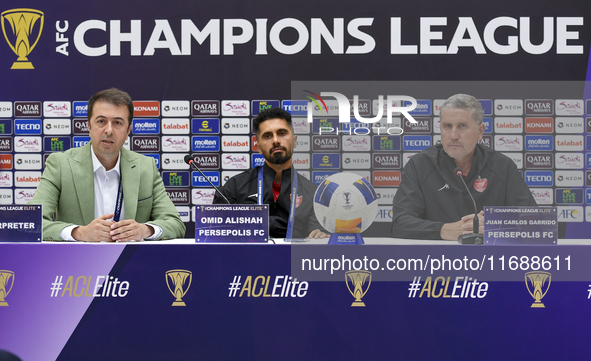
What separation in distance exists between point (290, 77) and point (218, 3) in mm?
753

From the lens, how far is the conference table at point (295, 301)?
66.4 inches

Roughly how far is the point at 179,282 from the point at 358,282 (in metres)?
0.72

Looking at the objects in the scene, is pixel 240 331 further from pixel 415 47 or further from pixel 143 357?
pixel 415 47

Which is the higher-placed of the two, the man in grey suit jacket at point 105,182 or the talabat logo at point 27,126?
the talabat logo at point 27,126

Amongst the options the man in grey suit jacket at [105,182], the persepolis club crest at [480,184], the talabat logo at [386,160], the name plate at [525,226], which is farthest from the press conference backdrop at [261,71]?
the name plate at [525,226]

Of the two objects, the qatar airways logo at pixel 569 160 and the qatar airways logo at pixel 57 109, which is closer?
the qatar airways logo at pixel 569 160

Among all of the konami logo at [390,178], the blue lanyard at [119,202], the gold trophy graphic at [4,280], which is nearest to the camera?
the gold trophy graphic at [4,280]

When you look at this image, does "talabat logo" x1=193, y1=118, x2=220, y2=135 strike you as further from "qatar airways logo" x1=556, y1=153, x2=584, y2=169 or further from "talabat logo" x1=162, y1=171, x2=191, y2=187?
"qatar airways logo" x1=556, y1=153, x2=584, y2=169

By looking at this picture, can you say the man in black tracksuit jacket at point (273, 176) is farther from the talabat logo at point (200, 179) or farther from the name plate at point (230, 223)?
the name plate at point (230, 223)

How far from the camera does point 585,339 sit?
166 cm

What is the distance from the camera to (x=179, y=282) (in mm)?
1773

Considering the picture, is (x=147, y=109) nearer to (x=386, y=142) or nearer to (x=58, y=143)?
(x=58, y=143)

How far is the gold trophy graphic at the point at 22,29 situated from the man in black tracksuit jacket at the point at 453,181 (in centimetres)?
291

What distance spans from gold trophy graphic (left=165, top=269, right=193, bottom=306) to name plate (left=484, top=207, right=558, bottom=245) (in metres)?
1.21
